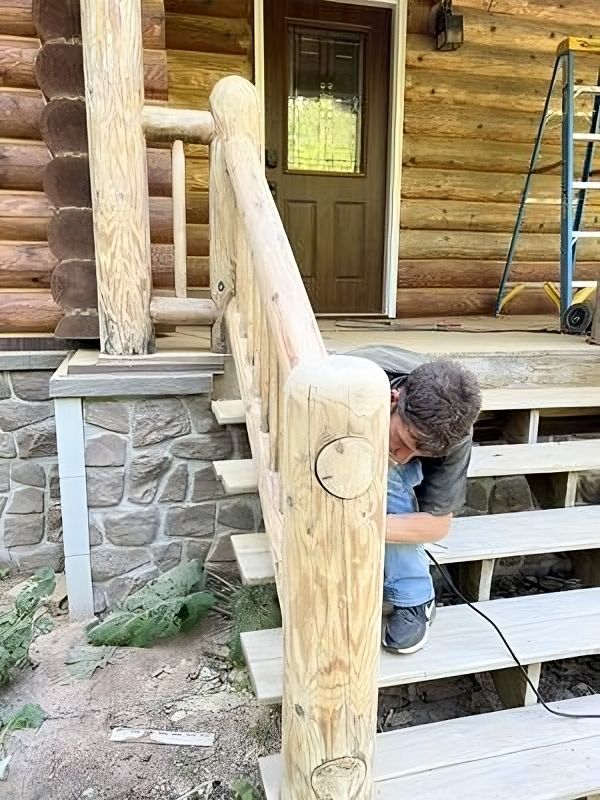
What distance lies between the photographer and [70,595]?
246 cm

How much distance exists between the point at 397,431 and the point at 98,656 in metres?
1.48

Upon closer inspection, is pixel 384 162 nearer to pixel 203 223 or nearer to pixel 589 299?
pixel 203 223

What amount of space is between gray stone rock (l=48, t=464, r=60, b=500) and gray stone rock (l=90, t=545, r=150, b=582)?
0.54 meters

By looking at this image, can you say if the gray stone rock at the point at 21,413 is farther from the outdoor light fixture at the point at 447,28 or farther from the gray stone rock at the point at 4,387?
the outdoor light fixture at the point at 447,28

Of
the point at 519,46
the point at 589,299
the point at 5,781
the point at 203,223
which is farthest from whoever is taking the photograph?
the point at 519,46

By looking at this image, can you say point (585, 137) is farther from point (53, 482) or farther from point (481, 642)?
point (53, 482)

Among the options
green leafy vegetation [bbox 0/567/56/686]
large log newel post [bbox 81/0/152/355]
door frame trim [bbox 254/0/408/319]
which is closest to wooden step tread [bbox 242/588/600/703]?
green leafy vegetation [bbox 0/567/56/686]

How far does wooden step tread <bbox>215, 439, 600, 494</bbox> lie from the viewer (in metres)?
2.05

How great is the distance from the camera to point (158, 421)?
95.0 inches

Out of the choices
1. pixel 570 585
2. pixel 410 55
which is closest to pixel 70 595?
pixel 570 585

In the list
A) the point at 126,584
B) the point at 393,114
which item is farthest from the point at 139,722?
the point at 393,114

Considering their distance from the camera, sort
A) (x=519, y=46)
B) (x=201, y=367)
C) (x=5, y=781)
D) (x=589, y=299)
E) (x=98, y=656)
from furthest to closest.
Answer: (x=519, y=46)
(x=589, y=299)
(x=201, y=367)
(x=98, y=656)
(x=5, y=781)

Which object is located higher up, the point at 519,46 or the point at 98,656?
the point at 519,46

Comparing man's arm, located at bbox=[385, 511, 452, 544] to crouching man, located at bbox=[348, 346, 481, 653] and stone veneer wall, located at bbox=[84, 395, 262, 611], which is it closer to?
crouching man, located at bbox=[348, 346, 481, 653]
